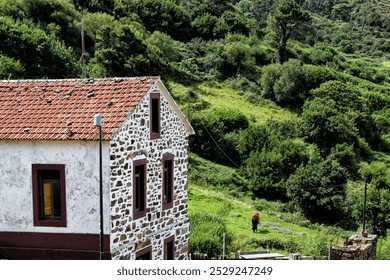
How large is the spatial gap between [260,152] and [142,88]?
32.0 meters

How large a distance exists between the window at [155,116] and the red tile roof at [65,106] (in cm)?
61

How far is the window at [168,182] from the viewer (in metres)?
18.0

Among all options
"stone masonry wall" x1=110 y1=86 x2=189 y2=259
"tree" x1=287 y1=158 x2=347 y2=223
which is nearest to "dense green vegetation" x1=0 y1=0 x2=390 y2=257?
"tree" x1=287 y1=158 x2=347 y2=223

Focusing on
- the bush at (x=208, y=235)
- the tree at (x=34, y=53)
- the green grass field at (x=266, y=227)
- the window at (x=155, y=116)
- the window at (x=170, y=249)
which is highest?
the tree at (x=34, y=53)

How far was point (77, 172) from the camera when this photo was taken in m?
14.9

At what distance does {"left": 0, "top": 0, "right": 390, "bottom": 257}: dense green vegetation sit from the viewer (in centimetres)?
4159

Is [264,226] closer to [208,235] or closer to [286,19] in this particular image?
[208,235]

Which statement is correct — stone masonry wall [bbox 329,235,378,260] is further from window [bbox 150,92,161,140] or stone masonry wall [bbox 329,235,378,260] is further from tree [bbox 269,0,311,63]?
tree [bbox 269,0,311,63]

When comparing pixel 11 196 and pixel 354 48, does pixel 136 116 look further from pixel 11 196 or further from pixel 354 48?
pixel 354 48

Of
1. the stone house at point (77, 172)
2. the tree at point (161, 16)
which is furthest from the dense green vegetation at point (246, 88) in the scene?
the stone house at point (77, 172)

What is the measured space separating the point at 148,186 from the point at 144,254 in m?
2.12

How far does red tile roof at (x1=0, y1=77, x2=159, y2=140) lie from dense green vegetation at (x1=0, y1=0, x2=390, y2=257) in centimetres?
1198

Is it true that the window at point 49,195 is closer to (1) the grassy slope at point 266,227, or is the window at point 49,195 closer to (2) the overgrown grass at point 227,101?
(1) the grassy slope at point 266,227

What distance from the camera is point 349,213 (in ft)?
130
